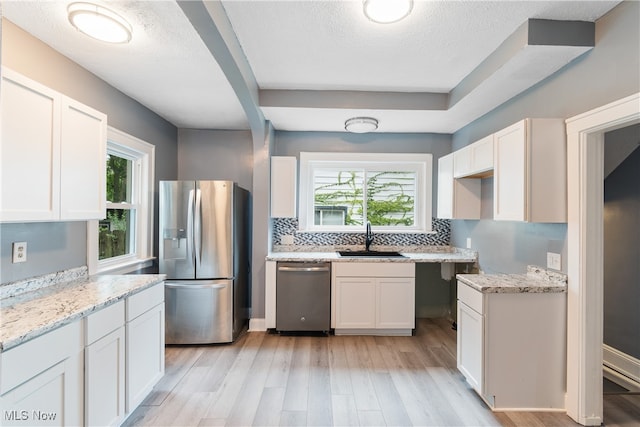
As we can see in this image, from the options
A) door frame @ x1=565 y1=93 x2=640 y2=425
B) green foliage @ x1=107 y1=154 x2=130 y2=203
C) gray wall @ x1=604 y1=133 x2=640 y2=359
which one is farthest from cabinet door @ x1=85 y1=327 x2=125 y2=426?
gray wall @ x1=604 y1=133 x2=640 y2=359

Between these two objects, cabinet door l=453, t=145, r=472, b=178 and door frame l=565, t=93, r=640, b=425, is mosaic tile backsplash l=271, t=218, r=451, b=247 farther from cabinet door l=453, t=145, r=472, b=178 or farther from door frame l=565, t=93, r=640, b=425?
door frame l=565, t=93, r=640, b=425

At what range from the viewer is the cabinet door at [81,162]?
1.65 metres

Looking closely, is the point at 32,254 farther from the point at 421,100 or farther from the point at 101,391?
the point at 421,100

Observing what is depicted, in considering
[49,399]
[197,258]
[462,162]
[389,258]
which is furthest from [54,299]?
[462,162]

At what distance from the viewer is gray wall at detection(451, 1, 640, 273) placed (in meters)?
1.59

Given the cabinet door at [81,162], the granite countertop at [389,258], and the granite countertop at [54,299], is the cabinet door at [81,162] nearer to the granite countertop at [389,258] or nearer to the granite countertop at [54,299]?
the granite countertop at [54,299]

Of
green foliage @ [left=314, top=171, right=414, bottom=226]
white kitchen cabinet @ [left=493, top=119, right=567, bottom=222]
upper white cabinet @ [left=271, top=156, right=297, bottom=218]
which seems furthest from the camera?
green foliage @ [left=314, top=171, right=414, bottom=226]

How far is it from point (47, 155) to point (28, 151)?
0.10 meters

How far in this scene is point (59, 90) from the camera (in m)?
1.96

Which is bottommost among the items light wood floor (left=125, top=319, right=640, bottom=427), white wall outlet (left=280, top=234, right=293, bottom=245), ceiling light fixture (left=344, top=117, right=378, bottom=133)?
light wood floor (left=125, top=319, right=640, bottom=427)

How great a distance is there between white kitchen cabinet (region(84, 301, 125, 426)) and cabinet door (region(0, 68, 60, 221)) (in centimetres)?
63

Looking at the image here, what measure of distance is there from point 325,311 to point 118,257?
2.06 meters

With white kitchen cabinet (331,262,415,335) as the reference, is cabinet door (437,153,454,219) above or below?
above

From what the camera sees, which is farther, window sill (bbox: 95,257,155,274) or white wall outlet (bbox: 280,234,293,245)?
white wall outlet (bbox: 280,234,293,245)
